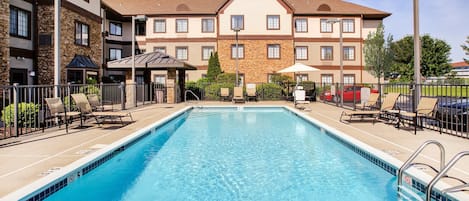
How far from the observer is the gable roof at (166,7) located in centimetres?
3650

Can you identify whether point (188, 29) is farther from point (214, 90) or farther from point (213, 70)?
point (214, 90)

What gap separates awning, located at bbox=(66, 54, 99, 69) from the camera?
21.5 meters

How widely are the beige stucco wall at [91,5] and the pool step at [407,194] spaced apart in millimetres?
21451

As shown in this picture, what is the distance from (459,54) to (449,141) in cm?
5750

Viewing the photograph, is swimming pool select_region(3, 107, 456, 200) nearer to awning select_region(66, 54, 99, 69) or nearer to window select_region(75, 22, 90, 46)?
awning select_region(66, 54, 99, 69)

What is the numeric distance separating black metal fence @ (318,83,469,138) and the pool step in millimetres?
4406

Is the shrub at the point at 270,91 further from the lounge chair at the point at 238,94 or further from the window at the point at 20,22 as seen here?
the window at the point at 20,22

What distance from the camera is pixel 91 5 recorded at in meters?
24.6

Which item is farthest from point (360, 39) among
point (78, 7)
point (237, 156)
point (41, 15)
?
point (237, 156)

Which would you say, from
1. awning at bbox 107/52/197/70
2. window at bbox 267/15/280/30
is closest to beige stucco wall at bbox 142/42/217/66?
window at bbox 267/15/280/30

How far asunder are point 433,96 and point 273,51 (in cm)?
2437

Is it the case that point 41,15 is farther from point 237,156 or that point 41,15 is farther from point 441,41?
point 441,41

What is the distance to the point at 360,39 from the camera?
1470 inches

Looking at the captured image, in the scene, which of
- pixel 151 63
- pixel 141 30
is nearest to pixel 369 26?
pixel 141 30
